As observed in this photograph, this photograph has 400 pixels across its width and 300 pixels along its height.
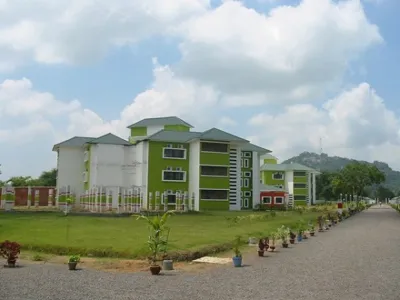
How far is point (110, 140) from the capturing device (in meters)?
61.1

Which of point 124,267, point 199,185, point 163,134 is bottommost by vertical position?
point 124,267

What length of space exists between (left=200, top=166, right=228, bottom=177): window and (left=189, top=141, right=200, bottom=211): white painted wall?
2.51 feet

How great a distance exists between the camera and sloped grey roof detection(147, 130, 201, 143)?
59.5 meters

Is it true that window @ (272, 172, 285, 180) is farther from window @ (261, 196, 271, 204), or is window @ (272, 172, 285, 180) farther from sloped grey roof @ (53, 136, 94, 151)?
sloped grey roof @ (53, 136, 94, 151)

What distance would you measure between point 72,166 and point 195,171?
17378 millimetres

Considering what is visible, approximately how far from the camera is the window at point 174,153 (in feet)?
197

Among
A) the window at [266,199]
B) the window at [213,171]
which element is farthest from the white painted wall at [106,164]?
the window at [266,199]

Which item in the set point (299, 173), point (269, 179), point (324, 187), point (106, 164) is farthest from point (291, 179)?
point (106, 164)

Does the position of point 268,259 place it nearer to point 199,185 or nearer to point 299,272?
point 299,272

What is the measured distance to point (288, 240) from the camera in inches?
1019

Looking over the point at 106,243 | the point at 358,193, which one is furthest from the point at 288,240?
the point at 358,193

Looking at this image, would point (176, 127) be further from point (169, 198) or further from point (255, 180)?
point (255, 180)

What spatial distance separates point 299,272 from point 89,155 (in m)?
49.4

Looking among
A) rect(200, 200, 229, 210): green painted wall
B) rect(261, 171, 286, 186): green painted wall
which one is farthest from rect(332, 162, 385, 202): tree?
rect(200, 200, 229, 210): green painted wall
